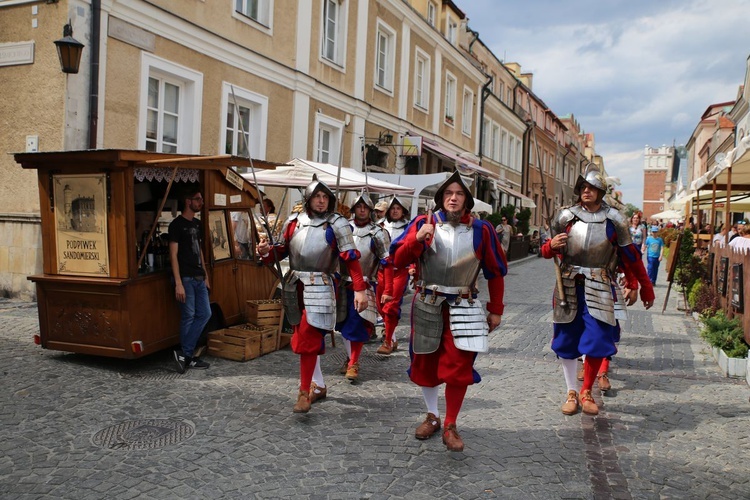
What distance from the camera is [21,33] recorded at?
884 centimetres

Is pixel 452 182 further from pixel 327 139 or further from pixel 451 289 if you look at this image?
pixel 327 139

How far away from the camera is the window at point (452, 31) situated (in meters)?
23.4

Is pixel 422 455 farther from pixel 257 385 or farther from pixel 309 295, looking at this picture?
pixel 257 385

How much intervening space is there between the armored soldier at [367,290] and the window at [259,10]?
6.91m

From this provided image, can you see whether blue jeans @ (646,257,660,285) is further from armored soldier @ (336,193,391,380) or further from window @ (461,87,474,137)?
window @ (461,87,474,137)

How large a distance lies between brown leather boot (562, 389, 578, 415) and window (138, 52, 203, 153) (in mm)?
7208

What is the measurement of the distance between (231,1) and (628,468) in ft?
33.5

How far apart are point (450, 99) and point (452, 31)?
2808mm

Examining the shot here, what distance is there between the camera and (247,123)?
40.1 feet

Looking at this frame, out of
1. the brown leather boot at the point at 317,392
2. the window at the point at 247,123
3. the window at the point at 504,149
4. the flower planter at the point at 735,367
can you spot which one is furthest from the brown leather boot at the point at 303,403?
the window at the point at 504,149

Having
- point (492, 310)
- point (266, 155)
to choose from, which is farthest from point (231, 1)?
point (492, 310)

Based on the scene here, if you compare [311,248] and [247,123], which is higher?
[247,123]

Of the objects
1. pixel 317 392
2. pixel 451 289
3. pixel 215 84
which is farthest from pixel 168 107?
pixel 451 289

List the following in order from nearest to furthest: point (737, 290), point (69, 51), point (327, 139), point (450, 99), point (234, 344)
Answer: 1. point (234, 344)
2. point (737, 290)
3. point (69, 51)
4. point (327, 139)
5. point (450, 99)
